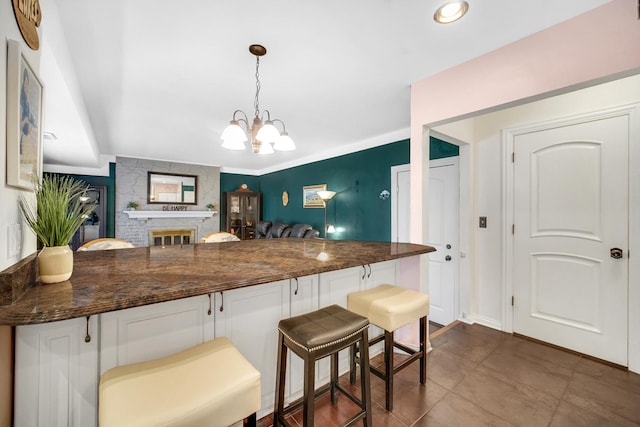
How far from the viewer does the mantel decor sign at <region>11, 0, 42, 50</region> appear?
987 millimetres

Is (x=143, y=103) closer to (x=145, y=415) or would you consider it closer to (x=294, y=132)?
(x=294, y=132)

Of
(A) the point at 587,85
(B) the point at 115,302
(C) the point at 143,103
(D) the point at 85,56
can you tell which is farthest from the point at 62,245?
(A) the point at 587,85

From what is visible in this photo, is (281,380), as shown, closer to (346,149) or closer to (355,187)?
(355,187)

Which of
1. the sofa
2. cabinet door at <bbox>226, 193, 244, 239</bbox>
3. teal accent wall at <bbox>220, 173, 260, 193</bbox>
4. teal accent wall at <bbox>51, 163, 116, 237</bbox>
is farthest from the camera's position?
teal accent wall at <bbox>220, 173, 260, 193</bbox>

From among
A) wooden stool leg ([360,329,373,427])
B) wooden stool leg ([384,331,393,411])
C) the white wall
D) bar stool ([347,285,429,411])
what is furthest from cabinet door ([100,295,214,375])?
wooden stool leg ([384,331,393,411])

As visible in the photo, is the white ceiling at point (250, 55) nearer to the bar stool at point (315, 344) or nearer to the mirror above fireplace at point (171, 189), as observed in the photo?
the bar stool at point (315, 344)

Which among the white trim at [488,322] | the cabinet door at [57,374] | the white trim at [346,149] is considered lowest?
the white trim at [488,322]

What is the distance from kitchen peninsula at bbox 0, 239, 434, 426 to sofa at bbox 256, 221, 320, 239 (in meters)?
3.18

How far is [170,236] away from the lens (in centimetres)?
632

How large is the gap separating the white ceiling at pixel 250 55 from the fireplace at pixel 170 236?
299 centimetres

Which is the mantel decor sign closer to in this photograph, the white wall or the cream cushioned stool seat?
the white wall

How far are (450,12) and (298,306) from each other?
6.65ft

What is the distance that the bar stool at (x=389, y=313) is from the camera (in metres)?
1.62

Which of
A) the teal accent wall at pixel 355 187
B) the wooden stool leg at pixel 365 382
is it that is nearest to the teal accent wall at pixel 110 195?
the teal accent wall at pixel 355 187
